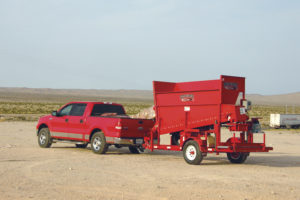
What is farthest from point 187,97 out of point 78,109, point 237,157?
point 78,109

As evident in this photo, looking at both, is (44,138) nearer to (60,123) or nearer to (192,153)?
(60,123)

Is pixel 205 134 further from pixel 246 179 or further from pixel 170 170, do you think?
pixel 246 179

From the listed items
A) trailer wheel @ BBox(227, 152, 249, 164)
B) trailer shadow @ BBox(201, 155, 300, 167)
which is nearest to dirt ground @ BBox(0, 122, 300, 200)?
trailer shadow @ BBox(201, 155, 300, 167)

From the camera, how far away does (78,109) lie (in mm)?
18078

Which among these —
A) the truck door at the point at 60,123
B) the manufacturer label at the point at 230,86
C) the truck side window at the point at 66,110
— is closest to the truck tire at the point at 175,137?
the manufacturer label at the point at 230,86

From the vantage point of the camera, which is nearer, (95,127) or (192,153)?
(192,153)

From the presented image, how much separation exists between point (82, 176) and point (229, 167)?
4.88 metres

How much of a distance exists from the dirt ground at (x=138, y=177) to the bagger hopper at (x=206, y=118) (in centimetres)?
55

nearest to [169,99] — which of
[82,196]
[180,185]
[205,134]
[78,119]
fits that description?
[205,134]

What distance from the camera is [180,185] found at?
33.9 ft

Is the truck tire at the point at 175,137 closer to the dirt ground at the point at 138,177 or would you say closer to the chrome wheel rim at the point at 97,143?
the dirt ground at the point at 138,177

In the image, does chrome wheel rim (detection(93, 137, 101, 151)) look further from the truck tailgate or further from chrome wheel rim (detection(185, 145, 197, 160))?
chrome wheel rim (detection(185, 145, 197, 160))

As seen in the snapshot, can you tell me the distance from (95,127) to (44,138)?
314 cm

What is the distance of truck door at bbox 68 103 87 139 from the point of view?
57.6 ft
